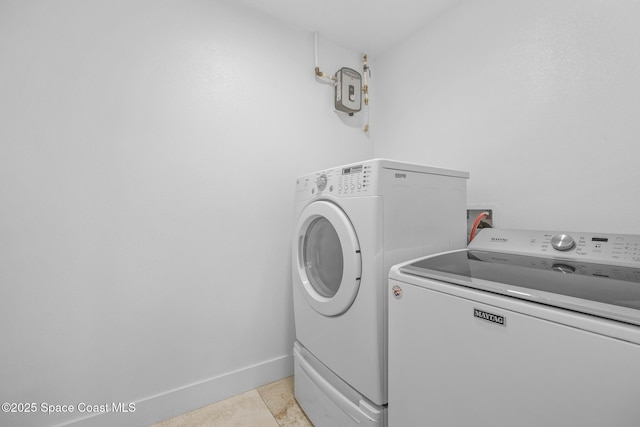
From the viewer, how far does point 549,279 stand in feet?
2.27

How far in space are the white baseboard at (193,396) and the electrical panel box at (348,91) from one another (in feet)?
5.82

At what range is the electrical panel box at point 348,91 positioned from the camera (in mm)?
1846

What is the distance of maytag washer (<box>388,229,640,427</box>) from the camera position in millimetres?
486

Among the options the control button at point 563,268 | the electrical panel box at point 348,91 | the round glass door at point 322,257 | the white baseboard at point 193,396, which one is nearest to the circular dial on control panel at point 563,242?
the control button at point 563,268

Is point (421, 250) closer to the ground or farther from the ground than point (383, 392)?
farther from the ground

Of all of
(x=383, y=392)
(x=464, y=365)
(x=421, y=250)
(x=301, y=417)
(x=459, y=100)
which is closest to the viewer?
(x=464, y=365)

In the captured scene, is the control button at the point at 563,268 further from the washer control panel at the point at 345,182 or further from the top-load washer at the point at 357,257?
the washer control panel at the point at 345,182

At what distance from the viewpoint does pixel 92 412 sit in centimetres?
118

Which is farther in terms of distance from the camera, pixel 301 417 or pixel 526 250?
pixel 301 417

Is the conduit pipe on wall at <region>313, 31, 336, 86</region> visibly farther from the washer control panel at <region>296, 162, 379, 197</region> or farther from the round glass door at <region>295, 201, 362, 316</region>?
the round glass door at <region>295, 201, 362, 316</region>

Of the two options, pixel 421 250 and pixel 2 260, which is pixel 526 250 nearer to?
pixel 421 250

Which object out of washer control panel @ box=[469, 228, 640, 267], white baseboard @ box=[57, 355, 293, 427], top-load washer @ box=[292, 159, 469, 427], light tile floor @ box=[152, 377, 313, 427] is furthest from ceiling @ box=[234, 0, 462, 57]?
light tile floor @ box=[152, 377, 313, 427]

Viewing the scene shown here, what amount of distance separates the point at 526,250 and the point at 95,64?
6.74ft

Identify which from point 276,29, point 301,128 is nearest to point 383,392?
point 301,128
